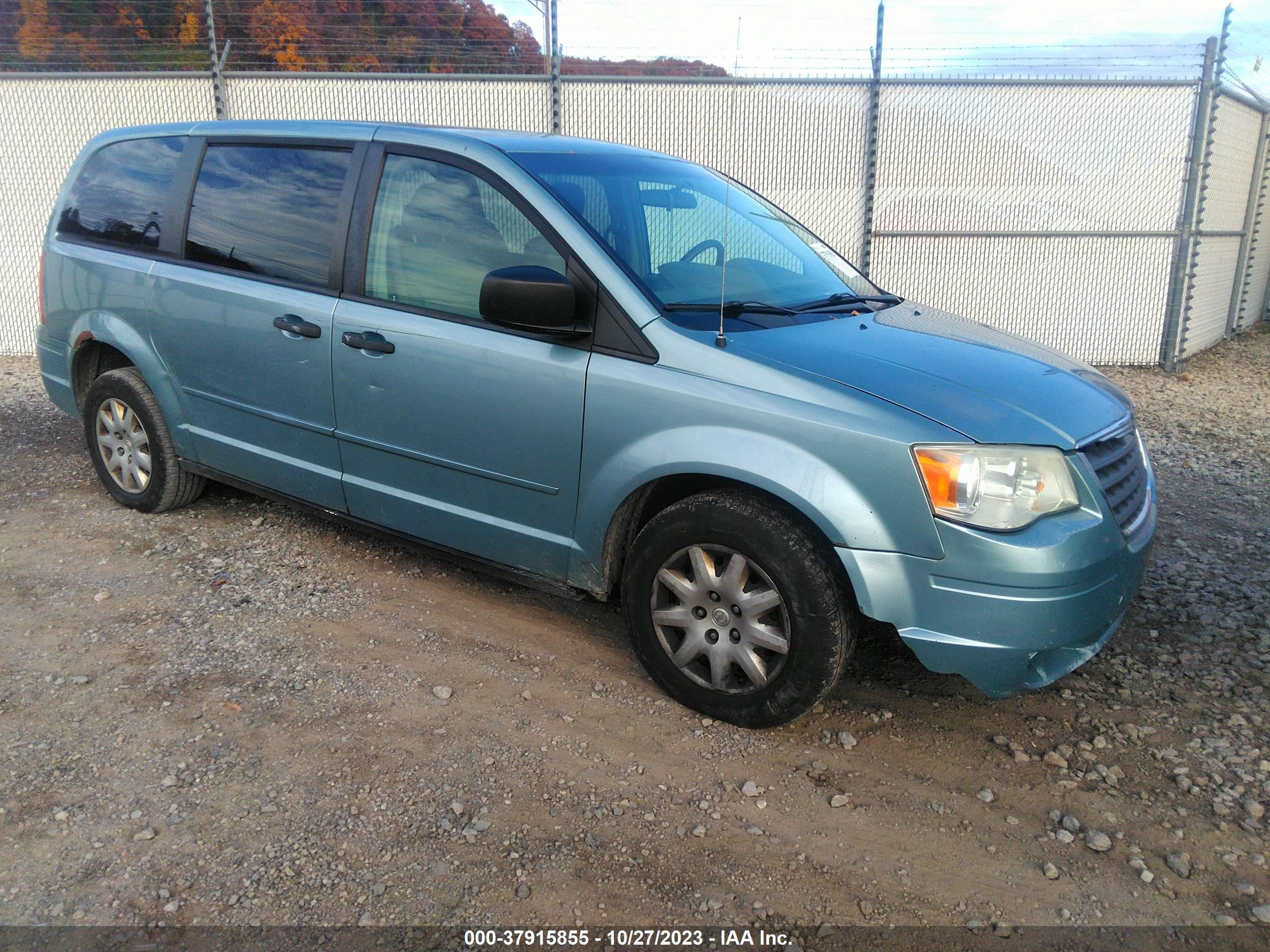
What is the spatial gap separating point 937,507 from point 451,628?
204cm

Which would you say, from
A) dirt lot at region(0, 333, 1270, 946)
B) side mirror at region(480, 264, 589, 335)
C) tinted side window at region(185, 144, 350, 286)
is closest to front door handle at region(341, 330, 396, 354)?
tinted side window at region(185, 144, 350, 286)

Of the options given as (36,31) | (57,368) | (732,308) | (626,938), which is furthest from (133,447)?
(36,31)

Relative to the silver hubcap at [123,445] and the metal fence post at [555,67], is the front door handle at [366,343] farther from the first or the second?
the metal fence post at [555,67]

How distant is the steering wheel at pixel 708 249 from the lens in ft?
12.1

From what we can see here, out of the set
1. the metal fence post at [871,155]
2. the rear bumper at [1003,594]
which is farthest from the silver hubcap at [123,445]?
the metal fence post at [871,155]

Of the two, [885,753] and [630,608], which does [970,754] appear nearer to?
[885,753]

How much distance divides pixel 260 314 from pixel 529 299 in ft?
5.09

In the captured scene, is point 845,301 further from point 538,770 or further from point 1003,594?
point 538,770

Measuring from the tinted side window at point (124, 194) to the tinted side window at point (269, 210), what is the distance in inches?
11.9

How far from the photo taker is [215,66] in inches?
363

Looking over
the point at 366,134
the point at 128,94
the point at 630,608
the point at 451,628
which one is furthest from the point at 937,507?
the point at 128,94

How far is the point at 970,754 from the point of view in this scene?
123 inches

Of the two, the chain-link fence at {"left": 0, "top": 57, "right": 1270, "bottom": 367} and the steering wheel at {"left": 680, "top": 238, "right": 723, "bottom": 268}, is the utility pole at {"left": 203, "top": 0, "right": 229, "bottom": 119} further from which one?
the steering wheel at {"left": 680, "top": 238, "right": 723, "bottom": 268}

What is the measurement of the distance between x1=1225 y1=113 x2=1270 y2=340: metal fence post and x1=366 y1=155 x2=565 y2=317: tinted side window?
34.4ft
